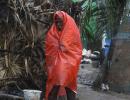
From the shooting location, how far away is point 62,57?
8.10 meters

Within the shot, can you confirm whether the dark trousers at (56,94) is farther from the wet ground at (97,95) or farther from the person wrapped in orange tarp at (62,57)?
the wet ground at (97,95)

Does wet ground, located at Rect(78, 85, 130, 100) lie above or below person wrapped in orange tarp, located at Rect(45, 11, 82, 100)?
below

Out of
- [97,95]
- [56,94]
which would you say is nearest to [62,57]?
[56,94]

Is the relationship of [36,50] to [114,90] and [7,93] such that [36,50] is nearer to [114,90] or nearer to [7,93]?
[7,93]

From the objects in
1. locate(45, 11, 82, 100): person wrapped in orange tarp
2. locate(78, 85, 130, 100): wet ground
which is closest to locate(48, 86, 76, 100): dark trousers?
locate(45, 11, 82, 100): person wrapped in orange tarp

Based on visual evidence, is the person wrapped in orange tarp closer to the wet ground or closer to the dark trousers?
the dark trousers

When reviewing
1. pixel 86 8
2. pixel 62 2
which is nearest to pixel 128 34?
pixel 86 8

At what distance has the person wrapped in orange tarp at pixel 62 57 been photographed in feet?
26.4

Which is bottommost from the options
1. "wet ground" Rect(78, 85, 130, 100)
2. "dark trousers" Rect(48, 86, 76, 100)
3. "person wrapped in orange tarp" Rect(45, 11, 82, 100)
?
"wet ground" Rect(78, 85, 130, 100)

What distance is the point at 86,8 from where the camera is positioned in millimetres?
12000

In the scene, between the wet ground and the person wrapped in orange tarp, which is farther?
the wet ground

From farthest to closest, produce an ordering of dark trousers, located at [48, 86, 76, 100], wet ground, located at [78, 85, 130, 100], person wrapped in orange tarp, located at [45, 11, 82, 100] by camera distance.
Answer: wet ground, located at [78, 85, 130, 100] < dark trousers, located at [48, 86, 76, 100] < person wrapped in orange tarp, located at [45, 11, 82, 100]

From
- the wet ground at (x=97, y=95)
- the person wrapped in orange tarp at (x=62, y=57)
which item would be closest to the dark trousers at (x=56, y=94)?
the person wrapped in orange tarp at (x=62, y=57)

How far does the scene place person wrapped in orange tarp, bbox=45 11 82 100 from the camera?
317 inches
